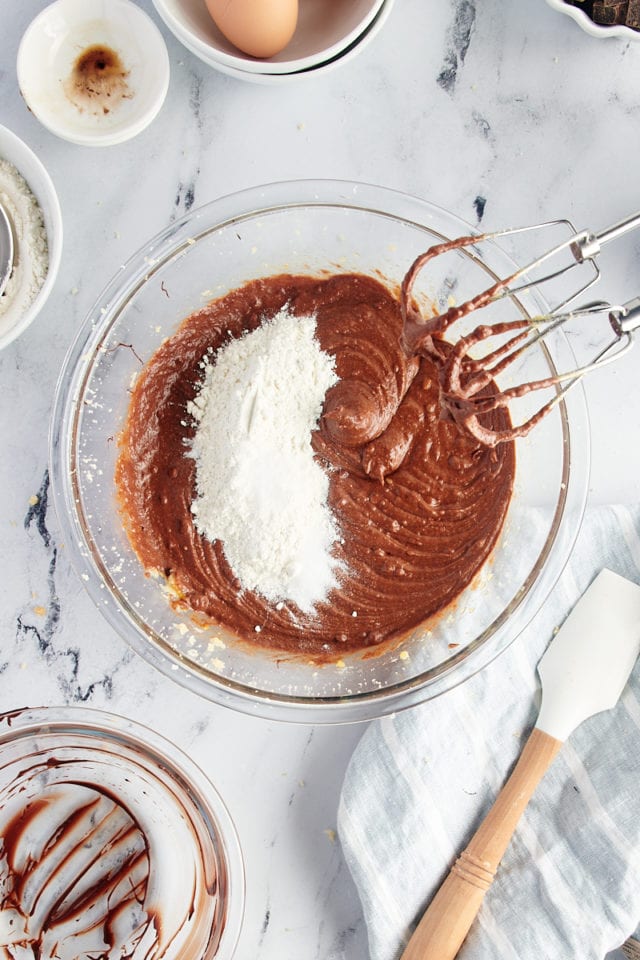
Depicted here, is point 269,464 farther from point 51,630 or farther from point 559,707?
point 559,707

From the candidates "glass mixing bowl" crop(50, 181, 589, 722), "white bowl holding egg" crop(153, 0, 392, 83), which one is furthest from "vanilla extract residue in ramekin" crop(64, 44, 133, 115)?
"glass mixing bowl" crop(50, 181, 589, 722)

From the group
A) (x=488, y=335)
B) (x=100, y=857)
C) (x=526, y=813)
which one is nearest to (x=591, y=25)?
(x=488, y=335)

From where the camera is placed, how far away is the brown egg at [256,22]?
1.63 m

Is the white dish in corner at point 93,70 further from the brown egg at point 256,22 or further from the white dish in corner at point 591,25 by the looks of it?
the white dish in corner at point 591,25

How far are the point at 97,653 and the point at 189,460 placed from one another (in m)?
0.44

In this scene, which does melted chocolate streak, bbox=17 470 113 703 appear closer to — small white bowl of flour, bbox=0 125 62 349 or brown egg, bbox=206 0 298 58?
small white bowl of flour, bbox=0 125 62 349

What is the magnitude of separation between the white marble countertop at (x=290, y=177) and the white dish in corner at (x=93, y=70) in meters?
0.06

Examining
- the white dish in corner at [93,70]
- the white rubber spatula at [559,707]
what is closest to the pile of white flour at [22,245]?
the white dish in corner at [93,70]

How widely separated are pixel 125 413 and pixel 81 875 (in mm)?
944

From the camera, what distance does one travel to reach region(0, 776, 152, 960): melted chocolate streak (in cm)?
179

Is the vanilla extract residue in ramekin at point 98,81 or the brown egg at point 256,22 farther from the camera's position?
the vanilla extract residue in ramekin at point 98,81

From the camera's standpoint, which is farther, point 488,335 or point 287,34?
point 287,34

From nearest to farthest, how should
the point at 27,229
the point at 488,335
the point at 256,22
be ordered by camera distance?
the point at 488,335
the point at 256,22
the point at 27,229

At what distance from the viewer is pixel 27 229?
1.75 metres
